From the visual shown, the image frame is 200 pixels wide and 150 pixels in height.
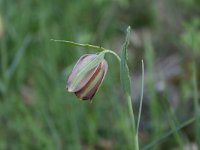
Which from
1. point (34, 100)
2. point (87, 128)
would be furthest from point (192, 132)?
point (34, 100)

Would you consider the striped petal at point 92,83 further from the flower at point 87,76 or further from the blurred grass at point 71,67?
the blurred grass at point 71,67

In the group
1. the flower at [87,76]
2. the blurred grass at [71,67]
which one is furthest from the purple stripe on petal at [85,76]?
the blurred grass at [71,67]

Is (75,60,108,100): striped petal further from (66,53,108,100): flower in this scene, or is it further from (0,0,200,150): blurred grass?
(0,0,200,150): blurred grass

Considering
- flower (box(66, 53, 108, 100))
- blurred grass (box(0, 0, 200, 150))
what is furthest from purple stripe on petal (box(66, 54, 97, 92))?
blurred grass (box(0, 0, 200, 150))

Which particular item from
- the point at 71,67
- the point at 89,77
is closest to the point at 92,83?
the point at 89,77

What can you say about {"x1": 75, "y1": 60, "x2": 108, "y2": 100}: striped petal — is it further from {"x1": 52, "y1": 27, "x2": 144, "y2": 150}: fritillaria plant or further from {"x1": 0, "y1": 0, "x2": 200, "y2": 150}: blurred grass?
{"x1": 0, "y1": 0, "x2": 200, "y2": 150}: blurred grass

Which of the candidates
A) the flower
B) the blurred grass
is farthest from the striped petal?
the blurred grass

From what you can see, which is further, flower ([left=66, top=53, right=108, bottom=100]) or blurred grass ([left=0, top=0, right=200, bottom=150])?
blurred grass ([left=0, top=0, right=200, bottom=150])
